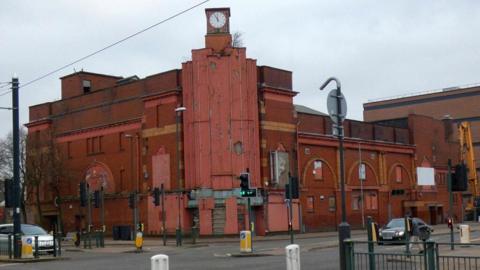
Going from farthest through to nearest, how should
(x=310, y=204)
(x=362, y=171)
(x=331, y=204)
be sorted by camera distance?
(x=362, y=171) < (x=331, y=204) < (x=310, y=204)

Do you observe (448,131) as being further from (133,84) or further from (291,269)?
(291,269)

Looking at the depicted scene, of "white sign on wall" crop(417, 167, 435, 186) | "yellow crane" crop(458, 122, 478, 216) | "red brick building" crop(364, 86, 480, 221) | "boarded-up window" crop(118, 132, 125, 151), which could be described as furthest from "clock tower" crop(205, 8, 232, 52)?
"red brick building" crop(364, 86, 480, 221)

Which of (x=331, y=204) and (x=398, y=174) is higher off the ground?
(x=398, y=174)

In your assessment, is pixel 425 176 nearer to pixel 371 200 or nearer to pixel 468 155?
pixel 371 200

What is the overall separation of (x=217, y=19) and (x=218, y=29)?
1.06 metres

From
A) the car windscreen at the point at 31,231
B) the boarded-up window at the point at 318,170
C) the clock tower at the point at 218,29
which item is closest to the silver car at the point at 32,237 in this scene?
the car windscreen at the point at 31,231

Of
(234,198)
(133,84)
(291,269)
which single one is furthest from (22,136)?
(291,269)

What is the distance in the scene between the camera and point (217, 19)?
53875 mm

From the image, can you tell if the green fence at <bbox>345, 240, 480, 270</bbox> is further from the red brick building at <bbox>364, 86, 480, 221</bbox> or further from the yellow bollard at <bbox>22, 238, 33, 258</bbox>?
the red brick building at <bbox>364, 86, 480, 221</bbox>

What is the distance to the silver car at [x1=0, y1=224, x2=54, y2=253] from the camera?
30745 mm

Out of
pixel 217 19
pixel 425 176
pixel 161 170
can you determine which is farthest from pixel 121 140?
pixel 425 176

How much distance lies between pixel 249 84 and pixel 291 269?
38.7 m

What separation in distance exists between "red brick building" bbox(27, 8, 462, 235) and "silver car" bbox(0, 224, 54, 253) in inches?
623

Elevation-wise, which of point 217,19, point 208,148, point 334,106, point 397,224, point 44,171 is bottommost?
point 397,224
